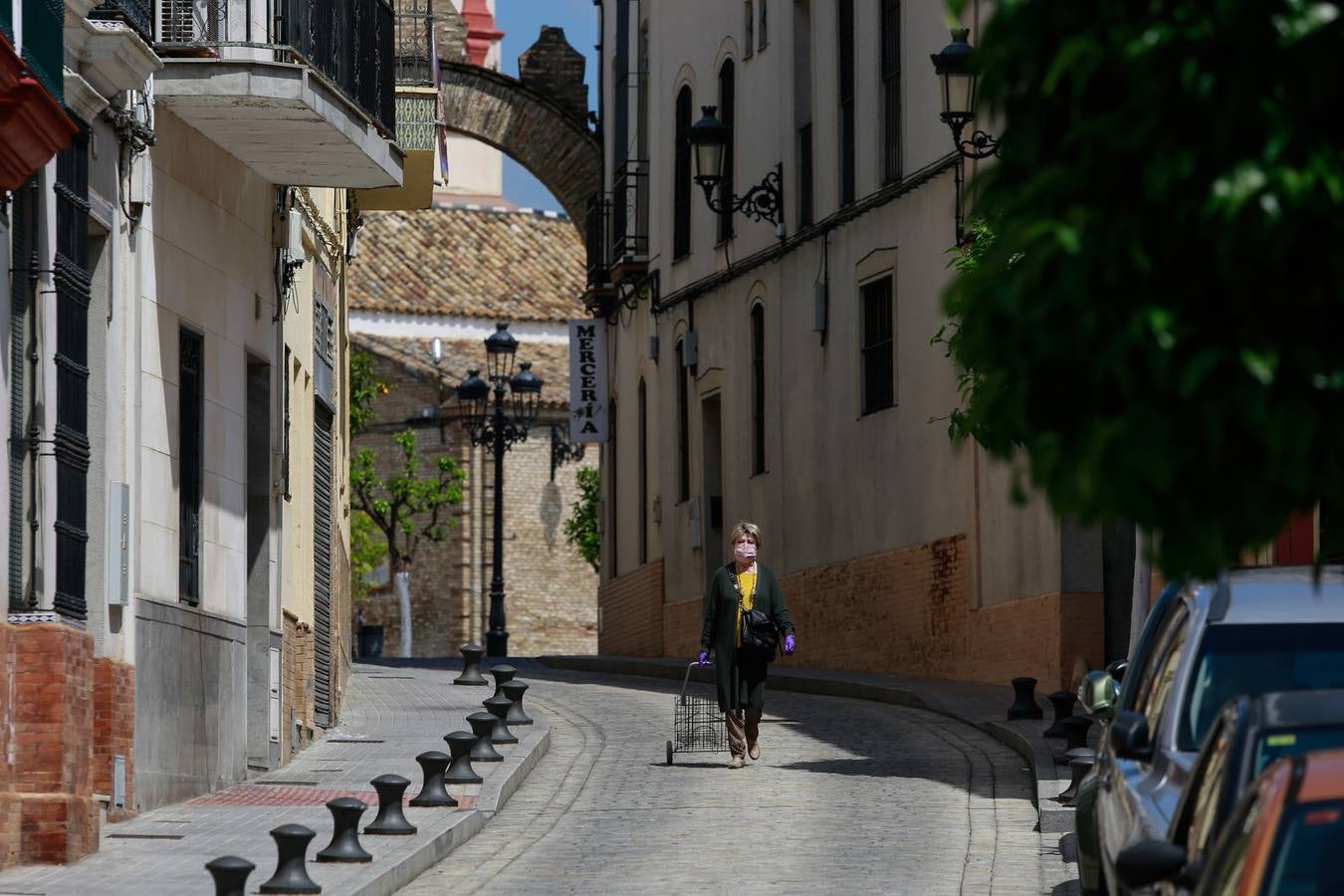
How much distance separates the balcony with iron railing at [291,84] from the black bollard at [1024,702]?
6.20 metres

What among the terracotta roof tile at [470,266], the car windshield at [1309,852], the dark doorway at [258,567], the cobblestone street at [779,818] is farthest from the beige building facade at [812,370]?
the terracotta roof tile at [470,266]

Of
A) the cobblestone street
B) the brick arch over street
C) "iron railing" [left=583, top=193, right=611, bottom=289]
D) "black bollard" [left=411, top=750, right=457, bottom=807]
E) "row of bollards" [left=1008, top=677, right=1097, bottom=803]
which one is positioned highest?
the brick arch over street

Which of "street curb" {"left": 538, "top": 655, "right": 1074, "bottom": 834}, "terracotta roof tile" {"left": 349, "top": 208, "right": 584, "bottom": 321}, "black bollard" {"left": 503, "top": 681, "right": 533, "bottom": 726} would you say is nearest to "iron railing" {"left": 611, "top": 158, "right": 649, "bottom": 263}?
"street curb" {"left": 538, "top": 655, "right": 1074, "bottom": 834}

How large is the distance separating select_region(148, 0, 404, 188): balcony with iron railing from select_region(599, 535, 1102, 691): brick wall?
8.10 m

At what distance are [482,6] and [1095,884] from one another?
71.3 m

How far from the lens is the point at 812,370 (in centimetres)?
3006

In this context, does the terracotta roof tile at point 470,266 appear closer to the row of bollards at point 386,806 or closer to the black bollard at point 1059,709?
the row of bollards at point 386,806

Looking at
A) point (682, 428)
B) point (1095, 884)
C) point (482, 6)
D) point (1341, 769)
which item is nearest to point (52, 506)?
point (1095, 884)

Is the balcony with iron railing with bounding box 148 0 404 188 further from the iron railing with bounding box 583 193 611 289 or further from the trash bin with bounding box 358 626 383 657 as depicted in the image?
the trash bin with bounding box 358 626 383 657

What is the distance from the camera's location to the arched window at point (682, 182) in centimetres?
3531

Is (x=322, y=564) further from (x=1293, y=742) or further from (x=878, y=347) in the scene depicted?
(x=1293, y=742)

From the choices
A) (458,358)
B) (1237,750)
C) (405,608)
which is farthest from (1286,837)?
(458,358)

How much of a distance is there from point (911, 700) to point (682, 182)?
1379 centimetres

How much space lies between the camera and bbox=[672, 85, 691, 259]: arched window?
35312mm
